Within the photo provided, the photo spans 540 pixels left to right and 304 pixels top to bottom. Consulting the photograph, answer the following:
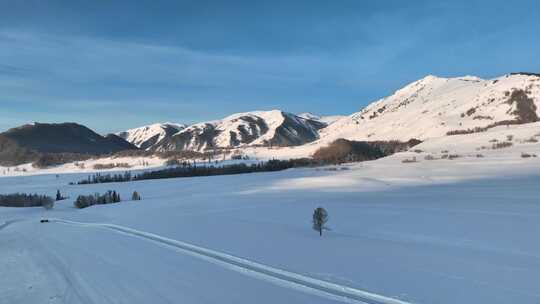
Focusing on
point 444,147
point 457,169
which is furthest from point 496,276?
point 444,147

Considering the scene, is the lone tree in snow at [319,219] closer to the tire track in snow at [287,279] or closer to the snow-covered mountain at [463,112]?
the tire track in snow at [287,279]

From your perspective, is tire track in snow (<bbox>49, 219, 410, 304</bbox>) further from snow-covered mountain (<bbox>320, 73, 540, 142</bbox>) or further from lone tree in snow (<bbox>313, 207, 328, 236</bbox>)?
snow-covered mountain (<bbox>320, 73, 540, 142</bbox>)

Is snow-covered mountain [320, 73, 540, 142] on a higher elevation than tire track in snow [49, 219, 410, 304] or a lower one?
higher

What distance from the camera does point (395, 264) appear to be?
308 inches

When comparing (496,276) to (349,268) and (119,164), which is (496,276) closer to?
(349,268)

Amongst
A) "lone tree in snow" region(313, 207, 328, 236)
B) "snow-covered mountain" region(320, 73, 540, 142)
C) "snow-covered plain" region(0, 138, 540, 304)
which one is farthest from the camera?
"snow-covered mountain" region(320, 73, 540, 142)

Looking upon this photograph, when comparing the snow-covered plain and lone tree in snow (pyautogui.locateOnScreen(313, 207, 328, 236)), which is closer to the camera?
the snow-covered plain

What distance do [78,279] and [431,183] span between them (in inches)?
657

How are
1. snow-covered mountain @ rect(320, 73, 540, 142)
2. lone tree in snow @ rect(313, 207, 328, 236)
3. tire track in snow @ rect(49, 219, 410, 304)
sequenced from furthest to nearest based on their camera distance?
snow-covered mountain @ rect(320, 73, 540, 142) < lone tree in snow @ rect(313, 207, 328, 236) < tire track in snow @ rect(49, 219, 410, 304)

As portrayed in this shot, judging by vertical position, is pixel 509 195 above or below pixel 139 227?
above

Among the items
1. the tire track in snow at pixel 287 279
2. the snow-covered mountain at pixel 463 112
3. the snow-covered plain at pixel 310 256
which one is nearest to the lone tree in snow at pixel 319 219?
the snow-covered plain at pixel 310 256

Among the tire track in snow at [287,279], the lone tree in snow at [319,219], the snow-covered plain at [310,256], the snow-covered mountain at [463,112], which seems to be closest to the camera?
the tire track in snow at [287,279]

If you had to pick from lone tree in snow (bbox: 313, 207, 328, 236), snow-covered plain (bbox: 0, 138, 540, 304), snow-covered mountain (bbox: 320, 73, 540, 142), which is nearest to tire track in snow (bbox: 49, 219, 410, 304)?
snow-covered plain (bbox: 0, 138, 540, 304)

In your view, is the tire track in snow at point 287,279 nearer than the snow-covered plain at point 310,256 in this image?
Yes
